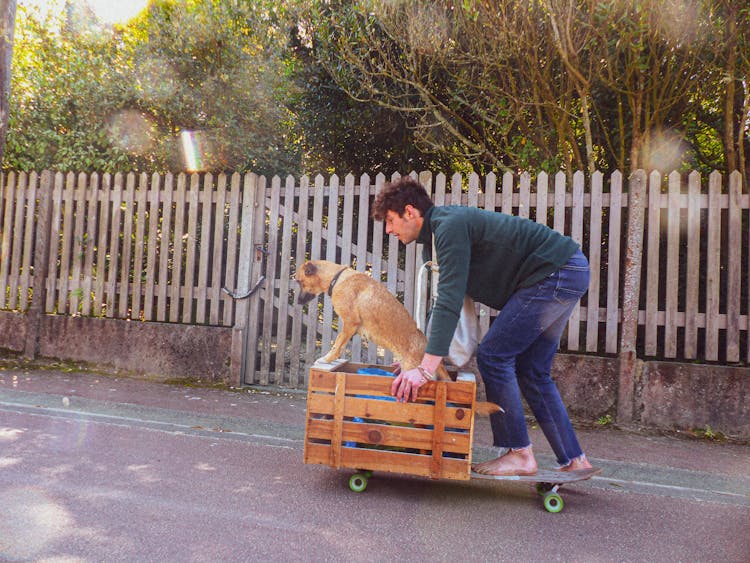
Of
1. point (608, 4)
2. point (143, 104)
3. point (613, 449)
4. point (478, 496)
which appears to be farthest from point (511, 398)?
point (143, 104)

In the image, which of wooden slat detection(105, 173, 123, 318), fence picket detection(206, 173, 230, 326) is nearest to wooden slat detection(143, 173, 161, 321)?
wooden slat detection(105, 173, 123, 318)

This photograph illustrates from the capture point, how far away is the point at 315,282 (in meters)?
3.71

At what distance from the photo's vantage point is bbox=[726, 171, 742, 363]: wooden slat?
4801mm

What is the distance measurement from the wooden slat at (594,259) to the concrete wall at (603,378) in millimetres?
236

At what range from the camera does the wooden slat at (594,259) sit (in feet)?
16.8

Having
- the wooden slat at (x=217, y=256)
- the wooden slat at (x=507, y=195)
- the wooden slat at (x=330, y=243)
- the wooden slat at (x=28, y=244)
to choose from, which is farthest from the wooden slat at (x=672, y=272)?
the wooden slat at (x=28, y=244)

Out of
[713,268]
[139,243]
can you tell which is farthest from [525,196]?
[139,243]

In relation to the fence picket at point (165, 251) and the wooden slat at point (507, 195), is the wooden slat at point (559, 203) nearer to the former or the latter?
the wooden slat at point (507, 195)

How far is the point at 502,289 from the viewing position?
3.06m

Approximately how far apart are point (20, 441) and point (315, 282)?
2393mm

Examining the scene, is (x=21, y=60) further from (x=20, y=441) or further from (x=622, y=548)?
(x=622, y=548)

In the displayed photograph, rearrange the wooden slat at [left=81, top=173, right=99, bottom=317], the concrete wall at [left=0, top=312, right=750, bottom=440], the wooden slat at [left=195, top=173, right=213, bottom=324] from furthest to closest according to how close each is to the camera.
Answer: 1. the wooden slat at [left=81, top=173, right=99, bottom=317]
2. the wooden slat at [left=195, top=173, right=213, bottom=324]
3. the concrete wall at [left=0, top=312, right=750, bottom=440]

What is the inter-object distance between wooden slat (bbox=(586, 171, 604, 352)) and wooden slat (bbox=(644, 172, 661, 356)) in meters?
0.43

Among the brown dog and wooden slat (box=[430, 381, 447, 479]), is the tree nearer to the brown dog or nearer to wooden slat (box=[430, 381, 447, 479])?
the brown dog
